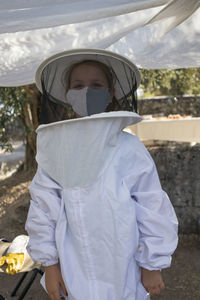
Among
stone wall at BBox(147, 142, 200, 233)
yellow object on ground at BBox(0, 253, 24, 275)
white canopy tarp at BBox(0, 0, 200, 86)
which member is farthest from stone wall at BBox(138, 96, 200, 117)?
yellow object on ground at BBox(0, 253, 24, 275)

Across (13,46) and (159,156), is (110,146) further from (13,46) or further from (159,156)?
(159,156)

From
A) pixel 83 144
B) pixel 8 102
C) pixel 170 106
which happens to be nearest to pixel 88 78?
pixel 83 144

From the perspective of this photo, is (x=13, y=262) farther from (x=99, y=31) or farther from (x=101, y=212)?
(x=99, y=31)

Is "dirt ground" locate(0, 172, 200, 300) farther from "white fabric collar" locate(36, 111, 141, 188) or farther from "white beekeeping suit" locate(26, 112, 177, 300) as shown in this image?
"white fabric collar" locate(36, 111, 141, 188)

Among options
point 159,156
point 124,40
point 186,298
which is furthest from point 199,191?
point 124,40

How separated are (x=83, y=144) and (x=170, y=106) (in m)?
11.8

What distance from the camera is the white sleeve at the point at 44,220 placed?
141 centimetres

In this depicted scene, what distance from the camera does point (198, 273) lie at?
3285 mm

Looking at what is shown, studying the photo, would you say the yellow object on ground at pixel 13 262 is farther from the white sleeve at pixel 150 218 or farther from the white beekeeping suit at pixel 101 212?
the white sleeve at pixel 150 218

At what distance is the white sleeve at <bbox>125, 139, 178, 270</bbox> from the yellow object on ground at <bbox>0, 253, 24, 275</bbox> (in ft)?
4.30

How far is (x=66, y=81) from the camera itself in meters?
1.61

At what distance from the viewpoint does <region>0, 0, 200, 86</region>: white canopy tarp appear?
71.9 inches

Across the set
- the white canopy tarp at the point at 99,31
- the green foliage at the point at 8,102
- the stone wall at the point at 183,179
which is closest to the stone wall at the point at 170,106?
the green foliage at the point at 8,102

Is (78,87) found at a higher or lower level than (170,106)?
higher
